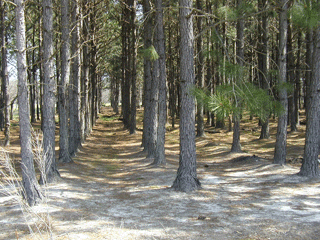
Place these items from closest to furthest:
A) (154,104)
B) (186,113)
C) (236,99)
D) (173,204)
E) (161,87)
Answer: (236,99) < (173,204) < (186,113) < (161,87) < (154,104)

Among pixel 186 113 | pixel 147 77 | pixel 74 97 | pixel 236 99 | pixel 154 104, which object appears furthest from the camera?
pixel 147 77

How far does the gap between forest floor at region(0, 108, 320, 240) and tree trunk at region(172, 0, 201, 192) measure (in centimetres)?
44

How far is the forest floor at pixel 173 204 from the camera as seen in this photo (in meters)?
6.08

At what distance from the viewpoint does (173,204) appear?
8031mm

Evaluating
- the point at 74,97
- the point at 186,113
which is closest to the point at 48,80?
the point at 186,113

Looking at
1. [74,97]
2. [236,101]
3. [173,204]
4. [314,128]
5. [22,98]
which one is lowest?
[173,204]

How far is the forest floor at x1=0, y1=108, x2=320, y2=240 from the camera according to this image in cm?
608

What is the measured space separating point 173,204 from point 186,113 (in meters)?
2.49

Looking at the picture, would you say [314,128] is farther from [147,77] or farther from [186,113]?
[147,77]

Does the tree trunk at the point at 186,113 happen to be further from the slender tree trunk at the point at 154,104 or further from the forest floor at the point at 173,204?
the slender tree trunk at the point at 154,104

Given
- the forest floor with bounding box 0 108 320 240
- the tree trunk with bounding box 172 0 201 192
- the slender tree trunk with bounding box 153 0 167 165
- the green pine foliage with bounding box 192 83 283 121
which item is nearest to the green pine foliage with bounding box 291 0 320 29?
the green pine foliage with bounding box 192 83 283 121

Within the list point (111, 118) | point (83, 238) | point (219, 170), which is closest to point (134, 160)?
point (219, 170)

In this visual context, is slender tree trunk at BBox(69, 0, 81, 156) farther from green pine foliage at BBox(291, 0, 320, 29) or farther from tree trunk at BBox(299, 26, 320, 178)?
tree trunk at BBox(299, 26, 320, 178)

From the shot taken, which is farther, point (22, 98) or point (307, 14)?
point (307, 14)
